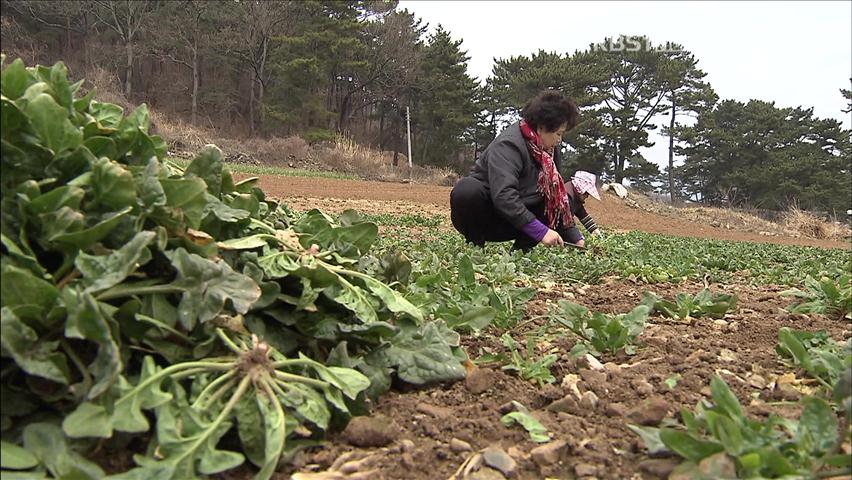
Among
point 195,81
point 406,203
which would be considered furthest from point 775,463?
point 195,81

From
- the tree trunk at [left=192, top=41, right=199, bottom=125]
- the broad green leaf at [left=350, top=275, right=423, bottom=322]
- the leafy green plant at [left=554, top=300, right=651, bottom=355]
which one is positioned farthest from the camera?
the tree trunk at [left=192, top=41, right=199, bottom=125]

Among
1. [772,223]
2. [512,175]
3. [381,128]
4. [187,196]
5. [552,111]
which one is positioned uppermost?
[381,128]

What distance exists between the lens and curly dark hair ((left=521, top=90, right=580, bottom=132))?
16.1ft

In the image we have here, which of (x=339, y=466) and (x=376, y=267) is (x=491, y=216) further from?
(x=339, y=466)

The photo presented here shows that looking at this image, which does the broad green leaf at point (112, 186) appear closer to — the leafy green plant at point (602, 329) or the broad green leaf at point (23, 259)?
the broad green leaf at point (23, 259)

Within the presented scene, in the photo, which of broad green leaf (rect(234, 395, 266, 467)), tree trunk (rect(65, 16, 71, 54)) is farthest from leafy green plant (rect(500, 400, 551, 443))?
tree trunk (rect(65, 16, 71, 54))

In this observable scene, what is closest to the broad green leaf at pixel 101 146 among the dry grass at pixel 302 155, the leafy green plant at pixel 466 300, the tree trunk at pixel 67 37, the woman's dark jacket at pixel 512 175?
the leafy green plant at pixel 466 300

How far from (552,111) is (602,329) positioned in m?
3.04

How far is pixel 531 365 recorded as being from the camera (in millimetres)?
1874

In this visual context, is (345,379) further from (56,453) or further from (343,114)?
(343,114)

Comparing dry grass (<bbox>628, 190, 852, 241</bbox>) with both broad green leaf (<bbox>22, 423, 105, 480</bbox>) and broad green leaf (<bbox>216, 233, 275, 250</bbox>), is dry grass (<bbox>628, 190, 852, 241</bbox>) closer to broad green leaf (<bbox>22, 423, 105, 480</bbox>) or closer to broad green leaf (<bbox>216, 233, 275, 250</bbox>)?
broad green leaf (<bbox>216, 233, 275, 250</bbox>)

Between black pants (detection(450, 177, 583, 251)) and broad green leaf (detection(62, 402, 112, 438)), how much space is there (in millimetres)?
4062

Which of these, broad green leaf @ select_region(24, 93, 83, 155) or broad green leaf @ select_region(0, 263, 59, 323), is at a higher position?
broad green leaf @ select_region(24, 93, 83, 155)

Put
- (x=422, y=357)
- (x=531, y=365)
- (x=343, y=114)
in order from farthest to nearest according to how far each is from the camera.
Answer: (x=343, y=114), (x=531, y=365), (x=422, y=357)
